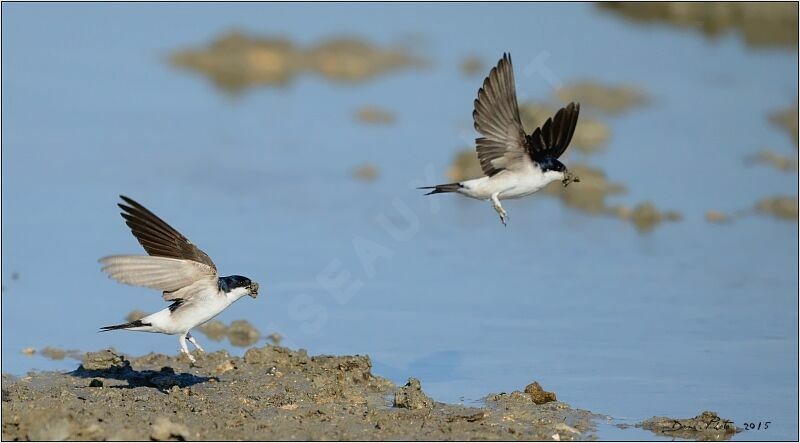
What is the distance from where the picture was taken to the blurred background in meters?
9.44

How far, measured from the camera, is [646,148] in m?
15.5

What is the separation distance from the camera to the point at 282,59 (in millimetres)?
19891

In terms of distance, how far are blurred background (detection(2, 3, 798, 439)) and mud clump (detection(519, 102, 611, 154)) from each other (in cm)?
5

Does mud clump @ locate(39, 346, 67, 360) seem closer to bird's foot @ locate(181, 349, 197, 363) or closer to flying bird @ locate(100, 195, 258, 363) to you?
bird's foot @ locate(181, 349, 197, 363)

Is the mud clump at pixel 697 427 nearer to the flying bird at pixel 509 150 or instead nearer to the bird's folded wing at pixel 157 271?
the flying bird at pixel 509 150

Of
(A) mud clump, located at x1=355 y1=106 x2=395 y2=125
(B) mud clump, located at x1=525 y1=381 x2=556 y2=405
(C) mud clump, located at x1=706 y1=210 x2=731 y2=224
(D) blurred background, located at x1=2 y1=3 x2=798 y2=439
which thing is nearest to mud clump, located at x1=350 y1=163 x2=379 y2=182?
(D) blurred background, located at x1=2 y1=3 x2=798 y2=439

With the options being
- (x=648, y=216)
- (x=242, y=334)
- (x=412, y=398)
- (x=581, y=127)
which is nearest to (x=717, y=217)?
(x=648, y=216)

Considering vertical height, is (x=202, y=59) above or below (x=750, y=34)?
below

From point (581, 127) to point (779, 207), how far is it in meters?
2.85

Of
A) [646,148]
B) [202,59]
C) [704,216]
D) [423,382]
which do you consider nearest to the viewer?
[423,382]

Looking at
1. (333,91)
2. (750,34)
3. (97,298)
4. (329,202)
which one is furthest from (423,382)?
(750,34)

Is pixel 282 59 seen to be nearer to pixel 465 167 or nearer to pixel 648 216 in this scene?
pixel 465 167

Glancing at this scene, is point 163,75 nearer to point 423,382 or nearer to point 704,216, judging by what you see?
point 704,216

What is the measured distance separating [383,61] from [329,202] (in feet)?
22.5
